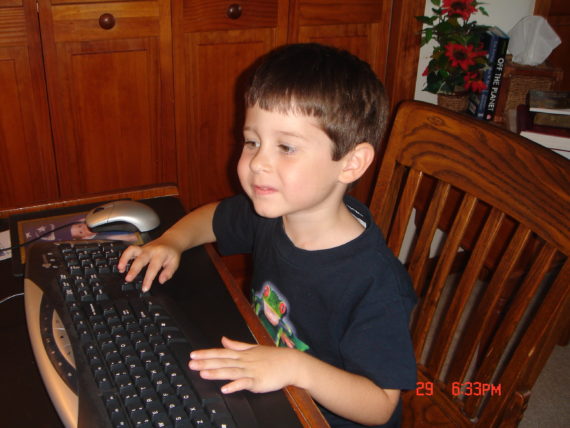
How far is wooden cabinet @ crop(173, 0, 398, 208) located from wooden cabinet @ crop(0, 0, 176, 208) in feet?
0.18

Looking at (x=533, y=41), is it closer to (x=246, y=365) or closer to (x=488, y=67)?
(x=488, y=67)

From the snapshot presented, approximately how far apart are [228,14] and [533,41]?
3.49 feet

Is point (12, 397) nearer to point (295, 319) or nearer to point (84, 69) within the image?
point (295, 319)

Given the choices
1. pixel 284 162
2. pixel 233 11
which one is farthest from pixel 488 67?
pixel 284 162

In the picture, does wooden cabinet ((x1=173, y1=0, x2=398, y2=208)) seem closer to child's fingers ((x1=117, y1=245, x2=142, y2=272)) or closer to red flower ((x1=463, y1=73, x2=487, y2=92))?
red flower ((x1=463, y1=73, x2=487, y2=92))

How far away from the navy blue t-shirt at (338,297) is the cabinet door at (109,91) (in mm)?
755

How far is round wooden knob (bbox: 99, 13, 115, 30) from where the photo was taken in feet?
5.00

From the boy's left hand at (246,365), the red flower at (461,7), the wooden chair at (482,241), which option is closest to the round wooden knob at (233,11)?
the red flower at (461,7)

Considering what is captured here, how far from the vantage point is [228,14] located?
1.69m

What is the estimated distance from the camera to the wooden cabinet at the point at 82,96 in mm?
1484

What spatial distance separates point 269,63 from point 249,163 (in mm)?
161

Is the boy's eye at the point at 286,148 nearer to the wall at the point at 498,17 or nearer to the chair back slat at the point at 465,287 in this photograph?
the chair back slat at the point at 465,287

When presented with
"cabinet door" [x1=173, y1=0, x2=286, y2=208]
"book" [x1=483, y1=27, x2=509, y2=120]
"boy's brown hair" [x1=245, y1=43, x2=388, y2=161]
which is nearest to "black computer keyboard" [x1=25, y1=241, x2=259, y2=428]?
"boy's brown hair" [x1=245, y1=43, x2=388, y2=161]

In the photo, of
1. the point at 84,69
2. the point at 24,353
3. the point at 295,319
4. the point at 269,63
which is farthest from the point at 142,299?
the point at 84,69
